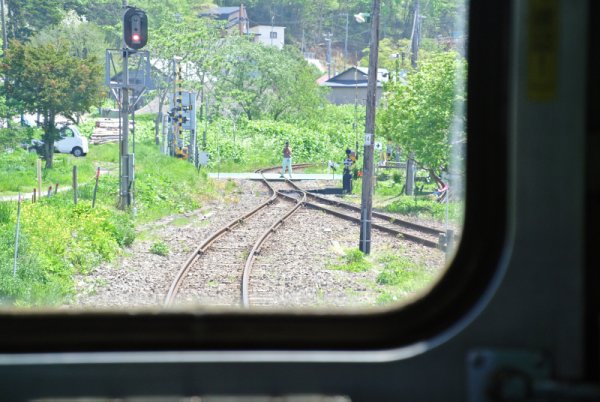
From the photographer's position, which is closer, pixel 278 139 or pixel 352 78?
pixel 352 78

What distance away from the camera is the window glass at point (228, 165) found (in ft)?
26.3

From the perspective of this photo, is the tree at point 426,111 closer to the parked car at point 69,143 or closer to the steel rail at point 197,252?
the steel rail at point 197,252

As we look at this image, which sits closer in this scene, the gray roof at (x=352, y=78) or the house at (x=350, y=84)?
the gray roof at (x=352, y=78)

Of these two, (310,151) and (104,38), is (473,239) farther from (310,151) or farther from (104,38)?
(310,151)

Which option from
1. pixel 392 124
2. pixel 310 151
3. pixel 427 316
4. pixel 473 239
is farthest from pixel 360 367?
pixel 310 151

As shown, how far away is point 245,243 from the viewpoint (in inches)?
462

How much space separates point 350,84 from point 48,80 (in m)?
5.84

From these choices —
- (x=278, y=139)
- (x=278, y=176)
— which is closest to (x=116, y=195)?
(x=278, y=139)

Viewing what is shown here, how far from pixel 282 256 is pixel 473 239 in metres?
9.10

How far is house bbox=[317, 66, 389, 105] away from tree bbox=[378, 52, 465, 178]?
2.47 feet

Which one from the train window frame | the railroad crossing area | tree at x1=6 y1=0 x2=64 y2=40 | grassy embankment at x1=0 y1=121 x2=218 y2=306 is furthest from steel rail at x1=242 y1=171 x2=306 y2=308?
the railroad crossing area

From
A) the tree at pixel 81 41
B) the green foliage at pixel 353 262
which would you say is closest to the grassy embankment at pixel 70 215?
the tree at pixel 81 41

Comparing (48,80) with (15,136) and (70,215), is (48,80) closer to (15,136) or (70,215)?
(15,136)

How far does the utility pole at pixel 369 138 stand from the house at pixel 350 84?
3.72 feet
